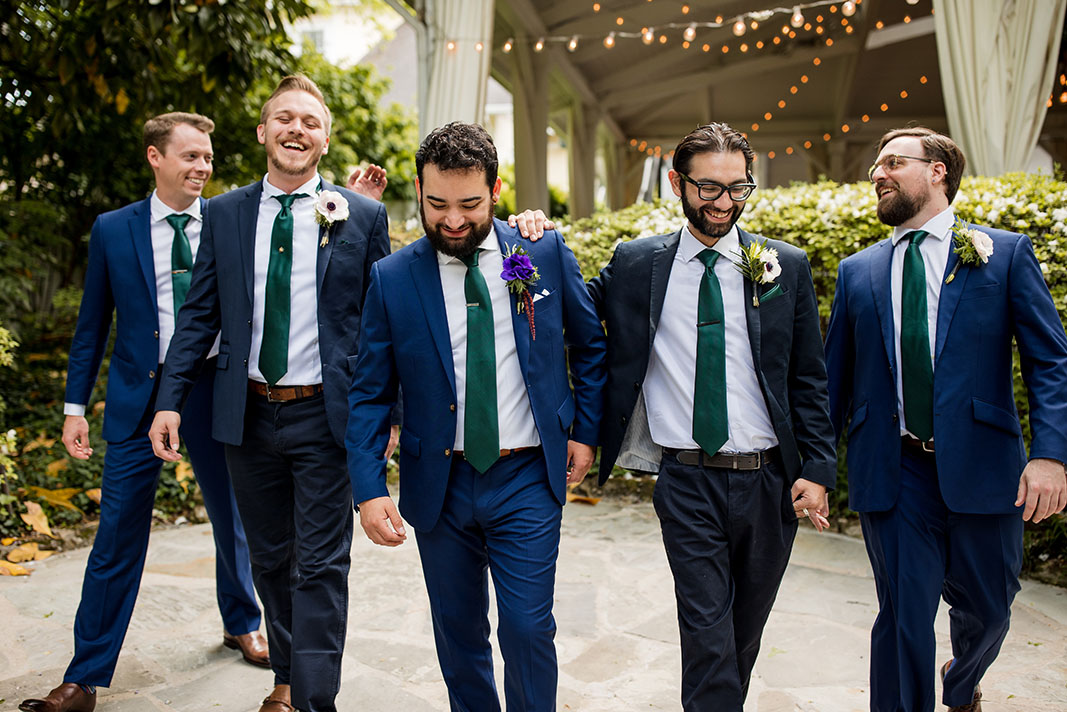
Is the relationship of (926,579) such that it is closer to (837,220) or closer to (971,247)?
(971,247)

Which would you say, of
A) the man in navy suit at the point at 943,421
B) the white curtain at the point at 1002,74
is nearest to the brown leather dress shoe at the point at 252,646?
the man in navy suit at the point at 943,421

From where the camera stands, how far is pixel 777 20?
588 inches

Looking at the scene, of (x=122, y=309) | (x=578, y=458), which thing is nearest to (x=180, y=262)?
(x=122, y=309)

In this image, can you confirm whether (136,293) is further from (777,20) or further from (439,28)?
(777,20)

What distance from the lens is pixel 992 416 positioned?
302cm

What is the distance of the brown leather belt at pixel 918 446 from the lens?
122 inches

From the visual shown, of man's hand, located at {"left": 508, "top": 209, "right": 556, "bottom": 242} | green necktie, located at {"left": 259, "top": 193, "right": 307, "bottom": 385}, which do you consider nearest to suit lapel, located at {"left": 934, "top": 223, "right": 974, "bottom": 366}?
man's hand, located at {"left": 508, "top": 209, "right": 556, "bottom": 242}

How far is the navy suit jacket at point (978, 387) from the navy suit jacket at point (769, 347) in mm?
270

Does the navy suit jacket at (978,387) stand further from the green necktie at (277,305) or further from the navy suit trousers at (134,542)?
the navy suit trousers at (134,542)

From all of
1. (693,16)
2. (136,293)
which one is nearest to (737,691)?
(136,293)

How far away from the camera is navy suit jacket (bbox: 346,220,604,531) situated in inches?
113

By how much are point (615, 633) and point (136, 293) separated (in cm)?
270

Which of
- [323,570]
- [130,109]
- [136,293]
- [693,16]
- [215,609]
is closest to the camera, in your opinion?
[323,570]

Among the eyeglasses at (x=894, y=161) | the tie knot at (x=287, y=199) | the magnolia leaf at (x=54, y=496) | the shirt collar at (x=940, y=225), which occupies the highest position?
the eyeglasses at (x=894, y=161)
